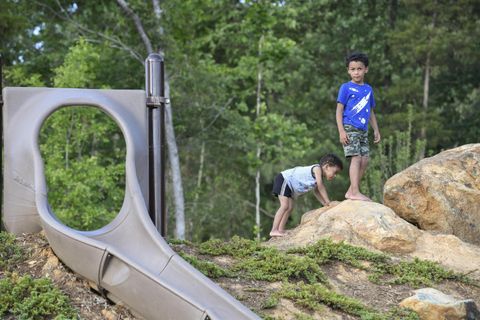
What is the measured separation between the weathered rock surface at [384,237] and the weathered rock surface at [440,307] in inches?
37.5

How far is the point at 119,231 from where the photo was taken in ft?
21.9

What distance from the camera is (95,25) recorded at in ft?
71.6

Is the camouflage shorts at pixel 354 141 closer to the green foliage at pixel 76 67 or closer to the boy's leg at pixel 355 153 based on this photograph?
the boy's leg at pixel 355 153

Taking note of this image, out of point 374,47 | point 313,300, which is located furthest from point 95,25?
point 313,300

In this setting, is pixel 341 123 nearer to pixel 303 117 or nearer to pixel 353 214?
pixel 353 214

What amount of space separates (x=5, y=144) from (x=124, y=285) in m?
1.96

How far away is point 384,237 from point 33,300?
3356 mm

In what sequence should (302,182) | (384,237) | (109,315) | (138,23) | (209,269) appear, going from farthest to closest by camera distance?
(138,23) → (302,182) → (384,237) → (209,269) → (109,315)

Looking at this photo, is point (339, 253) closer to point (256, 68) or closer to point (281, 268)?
point (281, 268)

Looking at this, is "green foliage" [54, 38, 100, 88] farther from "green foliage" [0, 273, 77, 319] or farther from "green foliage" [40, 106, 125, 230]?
"green foliage" [0, 273, 77, 319]

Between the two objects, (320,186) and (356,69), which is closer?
(356,69)

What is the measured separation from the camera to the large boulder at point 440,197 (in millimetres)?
8344

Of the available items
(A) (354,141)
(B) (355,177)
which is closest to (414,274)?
(B) (355,177)

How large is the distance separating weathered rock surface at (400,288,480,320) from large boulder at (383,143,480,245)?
1678mm
